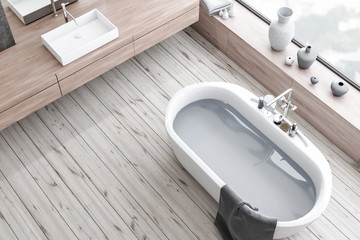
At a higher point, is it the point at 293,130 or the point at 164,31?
the point at 164,31

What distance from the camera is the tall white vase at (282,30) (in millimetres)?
3551

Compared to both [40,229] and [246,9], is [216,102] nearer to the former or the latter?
[246,9]

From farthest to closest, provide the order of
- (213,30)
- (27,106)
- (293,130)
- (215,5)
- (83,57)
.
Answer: (213,30) → (215,5) → (83,57) → (27,106) → (293,130)

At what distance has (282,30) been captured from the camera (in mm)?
3588

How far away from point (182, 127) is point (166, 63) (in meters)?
0.78

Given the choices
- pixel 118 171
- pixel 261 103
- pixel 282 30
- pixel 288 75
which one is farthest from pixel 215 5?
pixel 118 171

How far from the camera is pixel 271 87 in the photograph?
151 inches

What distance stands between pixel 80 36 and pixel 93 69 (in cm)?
26

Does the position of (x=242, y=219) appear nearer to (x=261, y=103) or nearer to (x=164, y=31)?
(x=261, y=103)

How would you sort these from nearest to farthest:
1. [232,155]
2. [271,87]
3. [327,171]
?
[327,171] < [232,155] < [271,87]

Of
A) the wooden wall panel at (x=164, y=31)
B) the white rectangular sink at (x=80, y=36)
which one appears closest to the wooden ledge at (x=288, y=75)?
the wooden wall panel at (x=164, y=31)

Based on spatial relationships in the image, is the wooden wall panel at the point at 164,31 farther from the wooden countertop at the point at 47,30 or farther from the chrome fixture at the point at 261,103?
the chrome fixture at the point at 261,103

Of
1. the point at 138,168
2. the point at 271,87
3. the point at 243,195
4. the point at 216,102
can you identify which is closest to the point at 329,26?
the point at 271,87

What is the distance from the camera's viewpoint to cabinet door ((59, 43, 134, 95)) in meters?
3.39
